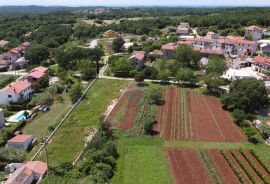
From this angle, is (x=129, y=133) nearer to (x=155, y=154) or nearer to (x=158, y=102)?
(x=155, y=154)

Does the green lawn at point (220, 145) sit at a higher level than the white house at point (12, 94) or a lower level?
lower

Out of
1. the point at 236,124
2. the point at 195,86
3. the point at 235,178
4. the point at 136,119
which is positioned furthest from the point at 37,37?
the point at 235,178

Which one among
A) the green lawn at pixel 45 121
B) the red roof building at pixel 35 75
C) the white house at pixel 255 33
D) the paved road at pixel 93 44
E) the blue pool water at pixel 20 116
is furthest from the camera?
the white house at pixel 255 33

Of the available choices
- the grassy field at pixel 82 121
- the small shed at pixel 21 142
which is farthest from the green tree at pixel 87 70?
the small shed at pixel 21 142

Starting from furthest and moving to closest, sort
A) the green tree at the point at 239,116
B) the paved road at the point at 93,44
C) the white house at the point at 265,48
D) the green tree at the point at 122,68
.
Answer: the paved road at the point at 93,44 → the white house at the point at 265,48 → the green tree at the point at 122,68 → the green tree at the point at 239,116

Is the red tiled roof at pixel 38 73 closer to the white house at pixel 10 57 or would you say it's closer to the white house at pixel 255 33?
the white house at pixel 10 57

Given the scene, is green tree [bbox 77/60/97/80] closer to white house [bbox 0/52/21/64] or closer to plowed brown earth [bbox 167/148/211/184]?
white house [bbox 0/52/21/64]
